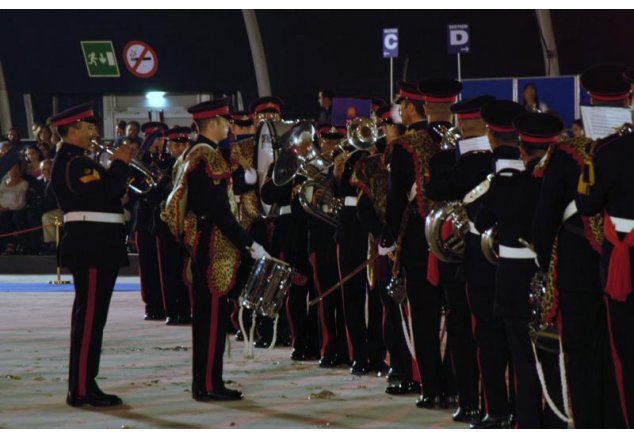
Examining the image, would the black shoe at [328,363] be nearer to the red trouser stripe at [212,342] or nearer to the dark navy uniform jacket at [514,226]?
the red trouser stripe at [212,342]

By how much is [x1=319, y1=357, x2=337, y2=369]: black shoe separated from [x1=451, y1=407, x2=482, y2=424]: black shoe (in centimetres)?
257

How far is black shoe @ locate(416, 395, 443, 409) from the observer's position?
27.0 feet

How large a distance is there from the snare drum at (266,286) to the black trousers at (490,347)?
73.8 inches

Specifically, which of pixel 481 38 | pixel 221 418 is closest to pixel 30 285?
pixel 481 38

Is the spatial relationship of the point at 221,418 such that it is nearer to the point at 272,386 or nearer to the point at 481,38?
the point at 272,386

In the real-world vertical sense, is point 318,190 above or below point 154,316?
above

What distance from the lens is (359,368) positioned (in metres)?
9.84

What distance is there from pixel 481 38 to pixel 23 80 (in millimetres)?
7844

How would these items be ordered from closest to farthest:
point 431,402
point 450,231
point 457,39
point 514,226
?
point 514,226
point 450,231
point 431,402
point 457,39

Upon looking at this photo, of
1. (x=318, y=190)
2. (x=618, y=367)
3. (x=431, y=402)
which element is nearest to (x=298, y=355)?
(x=318, y=190)

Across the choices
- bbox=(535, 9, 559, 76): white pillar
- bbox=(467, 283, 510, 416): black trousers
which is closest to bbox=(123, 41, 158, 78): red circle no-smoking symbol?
bbox=(535, 9, 559, 76): white pillar

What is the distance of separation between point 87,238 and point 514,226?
2822 mm

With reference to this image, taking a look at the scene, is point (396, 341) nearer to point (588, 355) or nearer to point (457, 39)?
point (588, 355)

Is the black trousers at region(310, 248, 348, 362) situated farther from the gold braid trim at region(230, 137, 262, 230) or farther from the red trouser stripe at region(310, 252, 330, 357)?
the gold braid trim at region(230, 137, 262, 230)
